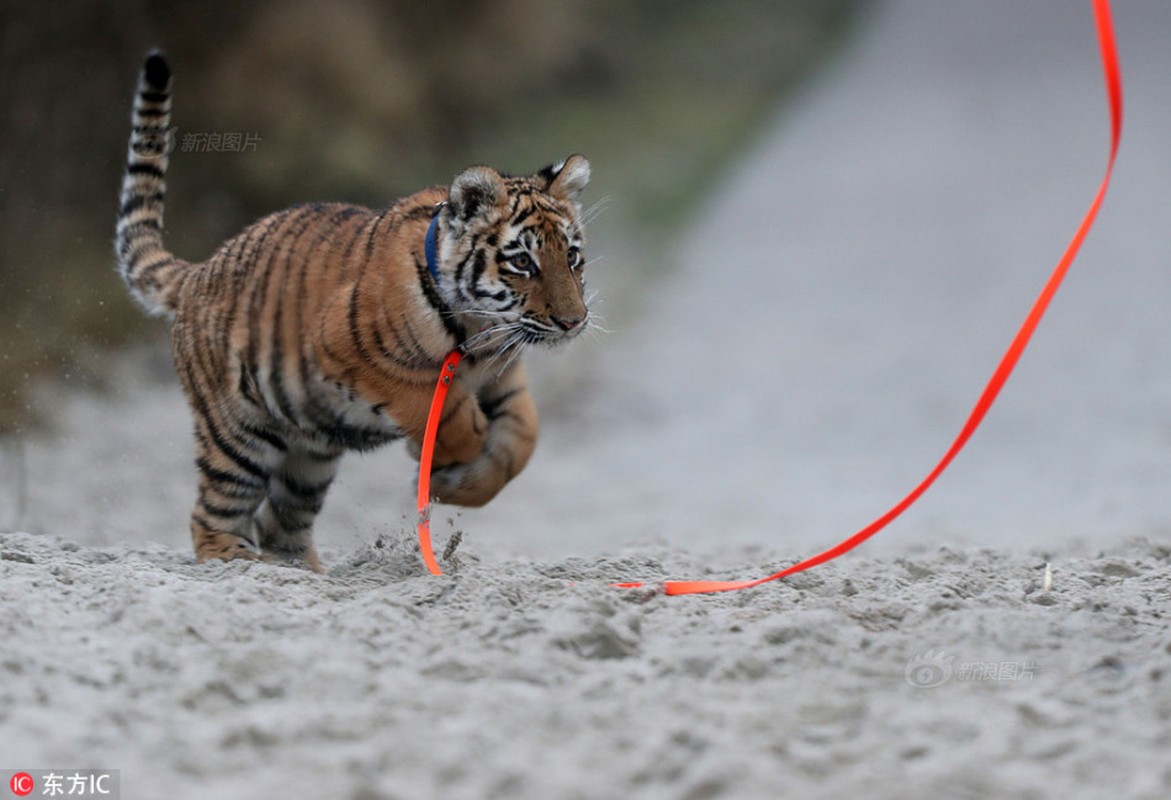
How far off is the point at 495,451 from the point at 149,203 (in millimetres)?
1872

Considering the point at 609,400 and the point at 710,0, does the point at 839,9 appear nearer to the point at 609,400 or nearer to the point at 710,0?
the point at 710,0

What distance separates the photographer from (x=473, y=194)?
467 cm

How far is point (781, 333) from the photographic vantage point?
13820 millimetres

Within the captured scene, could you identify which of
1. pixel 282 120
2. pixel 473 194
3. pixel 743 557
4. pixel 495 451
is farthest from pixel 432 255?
pixel 282 120

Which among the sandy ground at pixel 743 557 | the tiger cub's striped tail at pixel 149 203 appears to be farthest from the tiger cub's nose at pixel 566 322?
the tiger cub's striped tail at pixel 149 203

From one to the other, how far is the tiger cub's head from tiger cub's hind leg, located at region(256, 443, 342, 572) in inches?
43.5

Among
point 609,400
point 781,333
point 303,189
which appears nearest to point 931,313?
point 781,333

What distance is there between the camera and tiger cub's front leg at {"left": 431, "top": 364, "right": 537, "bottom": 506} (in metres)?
4.91

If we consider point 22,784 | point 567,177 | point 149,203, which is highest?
point 149,203

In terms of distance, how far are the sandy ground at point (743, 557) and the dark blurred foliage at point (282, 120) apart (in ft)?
2.36

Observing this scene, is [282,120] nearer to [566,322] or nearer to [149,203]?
[149,203]

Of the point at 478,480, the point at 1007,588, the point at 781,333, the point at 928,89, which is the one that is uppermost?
the point at 928,89

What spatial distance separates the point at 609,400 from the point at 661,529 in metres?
3.65

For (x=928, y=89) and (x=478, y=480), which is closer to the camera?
(x=478, y=480)
